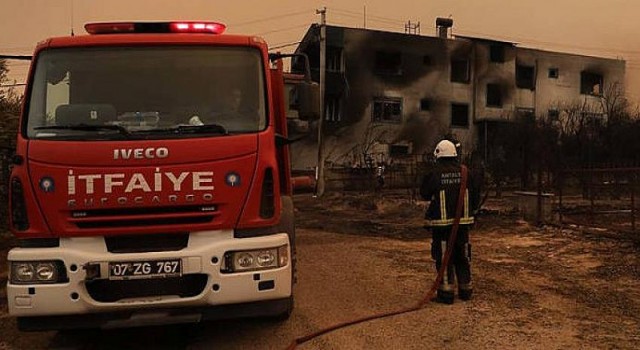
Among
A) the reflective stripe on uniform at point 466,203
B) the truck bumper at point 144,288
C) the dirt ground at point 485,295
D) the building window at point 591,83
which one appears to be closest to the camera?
the truck bumper at point 144,288

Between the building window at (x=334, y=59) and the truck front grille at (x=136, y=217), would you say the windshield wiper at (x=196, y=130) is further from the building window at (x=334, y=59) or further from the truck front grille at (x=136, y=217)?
the building window at (x=334, y=59)

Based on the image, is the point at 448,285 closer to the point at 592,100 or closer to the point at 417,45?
the point at 417,45

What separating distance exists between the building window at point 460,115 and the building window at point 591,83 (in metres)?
11.5

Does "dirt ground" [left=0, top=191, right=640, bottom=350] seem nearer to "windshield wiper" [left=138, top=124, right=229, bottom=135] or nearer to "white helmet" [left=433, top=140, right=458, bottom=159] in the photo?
"white helmet" [left=433, top=140, right=458, bottom=159]

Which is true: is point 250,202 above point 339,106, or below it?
below

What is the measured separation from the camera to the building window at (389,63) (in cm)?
4209

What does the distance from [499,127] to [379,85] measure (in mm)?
9428

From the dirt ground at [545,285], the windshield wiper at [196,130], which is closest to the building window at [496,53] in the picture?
the dirt ground at [545,285]

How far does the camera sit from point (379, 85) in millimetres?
41688

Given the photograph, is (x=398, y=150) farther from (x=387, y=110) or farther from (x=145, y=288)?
(x=145, y=288)

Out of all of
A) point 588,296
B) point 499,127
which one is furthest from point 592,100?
point 588,296

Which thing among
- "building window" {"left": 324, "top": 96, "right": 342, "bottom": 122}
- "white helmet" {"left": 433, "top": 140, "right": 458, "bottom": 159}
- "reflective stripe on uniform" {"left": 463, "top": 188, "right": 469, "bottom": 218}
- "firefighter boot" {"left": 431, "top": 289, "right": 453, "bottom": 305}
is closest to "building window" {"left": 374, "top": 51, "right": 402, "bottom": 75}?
"building window" {"left": 324, "top": 96, "right": 342, "bottom": 122}

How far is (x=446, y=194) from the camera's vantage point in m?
7.11

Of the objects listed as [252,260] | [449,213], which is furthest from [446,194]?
[252,260]
